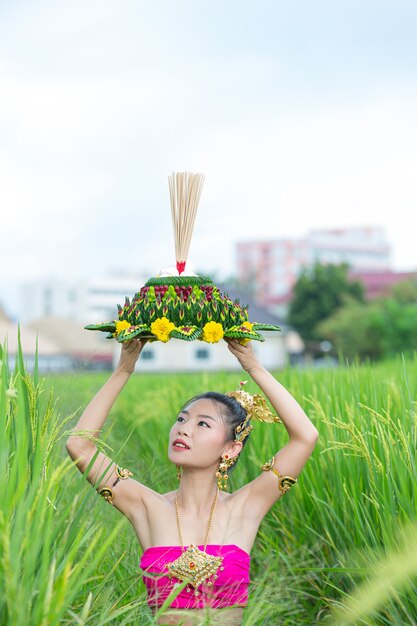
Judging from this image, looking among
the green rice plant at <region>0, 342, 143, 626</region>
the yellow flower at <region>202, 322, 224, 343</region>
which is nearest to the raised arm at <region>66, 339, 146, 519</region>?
the yellow flower at <region>202, 322, 224, 343</region>

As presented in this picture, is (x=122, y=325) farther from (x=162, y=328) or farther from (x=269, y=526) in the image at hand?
(x=269, y=526)

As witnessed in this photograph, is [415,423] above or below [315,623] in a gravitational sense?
above

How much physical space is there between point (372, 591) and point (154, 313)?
1.62 meters

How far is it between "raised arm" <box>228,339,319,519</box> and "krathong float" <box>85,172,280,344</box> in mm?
94

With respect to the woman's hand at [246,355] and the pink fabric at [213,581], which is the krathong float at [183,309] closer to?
the woman's hand at [246,355]

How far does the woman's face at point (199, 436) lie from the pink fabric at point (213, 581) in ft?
0.94

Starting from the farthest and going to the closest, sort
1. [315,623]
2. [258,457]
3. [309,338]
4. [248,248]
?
1. [248,248]
2. [309,338]
3. [258,457]
4. [315,623]

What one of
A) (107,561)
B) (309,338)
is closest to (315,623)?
(107,561)

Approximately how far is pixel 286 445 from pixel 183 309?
0.57m

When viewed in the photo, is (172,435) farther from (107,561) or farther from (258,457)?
(258,457)

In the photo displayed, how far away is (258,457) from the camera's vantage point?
510cm

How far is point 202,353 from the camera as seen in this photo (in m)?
49.4

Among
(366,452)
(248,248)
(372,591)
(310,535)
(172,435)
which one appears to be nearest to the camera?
(372,591)

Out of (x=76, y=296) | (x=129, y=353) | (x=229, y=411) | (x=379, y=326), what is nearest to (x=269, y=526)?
(x=229, y=411)
